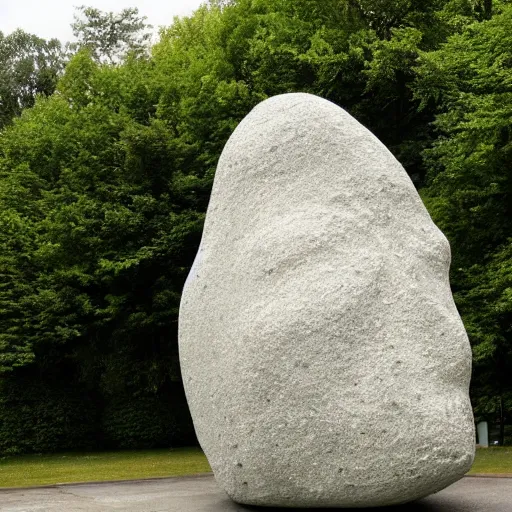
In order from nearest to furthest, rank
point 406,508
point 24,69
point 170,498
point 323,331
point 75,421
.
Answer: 1. point 323,331
2. point 406,508
3. point 170,498
4. point 75,421
5. point 24,69

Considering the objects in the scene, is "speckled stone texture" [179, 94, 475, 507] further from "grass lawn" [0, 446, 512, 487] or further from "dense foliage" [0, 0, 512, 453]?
"dense foliage" [0, 0, 512, 453]

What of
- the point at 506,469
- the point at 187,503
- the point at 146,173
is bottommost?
the point at 506,469

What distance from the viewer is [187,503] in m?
9.12

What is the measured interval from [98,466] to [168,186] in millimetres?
8221

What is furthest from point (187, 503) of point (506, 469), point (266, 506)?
point (506, 469)

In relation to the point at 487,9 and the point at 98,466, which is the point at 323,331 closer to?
the point at 98,466

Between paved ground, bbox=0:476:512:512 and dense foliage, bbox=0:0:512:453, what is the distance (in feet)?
28.0

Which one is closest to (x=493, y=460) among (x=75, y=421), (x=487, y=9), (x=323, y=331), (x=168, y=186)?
(x=323, y=331)

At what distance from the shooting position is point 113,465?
1645cm

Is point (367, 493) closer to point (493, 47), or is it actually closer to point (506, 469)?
point (506, 469)

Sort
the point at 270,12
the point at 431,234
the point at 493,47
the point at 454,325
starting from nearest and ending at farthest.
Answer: the point at 454,325
the point at 431,234
the point at 493,47
the point at 270,12

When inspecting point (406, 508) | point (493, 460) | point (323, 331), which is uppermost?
point (323, 331)

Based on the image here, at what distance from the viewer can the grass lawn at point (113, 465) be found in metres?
13.5

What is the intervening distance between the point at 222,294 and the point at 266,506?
2.27 metres
